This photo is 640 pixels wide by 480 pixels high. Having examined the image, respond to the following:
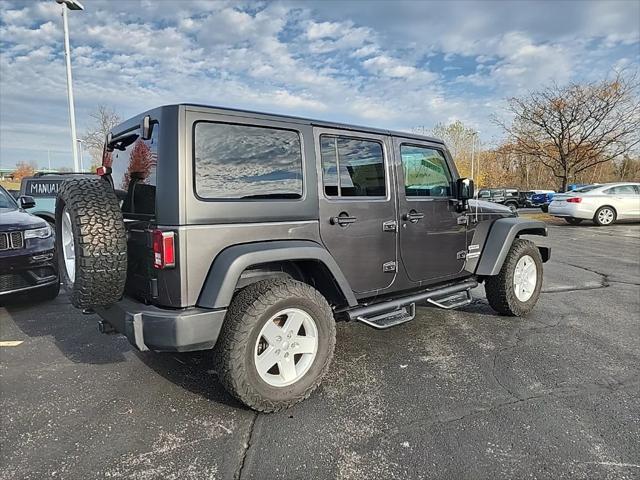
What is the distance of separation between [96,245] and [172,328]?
67 centimetres

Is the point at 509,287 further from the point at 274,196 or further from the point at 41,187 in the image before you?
the point at 41,187

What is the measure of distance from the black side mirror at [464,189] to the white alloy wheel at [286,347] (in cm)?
206

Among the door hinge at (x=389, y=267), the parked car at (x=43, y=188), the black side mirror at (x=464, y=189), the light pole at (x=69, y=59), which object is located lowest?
the door hinge at (x=389, y=267)

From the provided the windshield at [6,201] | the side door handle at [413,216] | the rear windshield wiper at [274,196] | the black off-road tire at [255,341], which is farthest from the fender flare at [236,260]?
the windshield at [6,201]

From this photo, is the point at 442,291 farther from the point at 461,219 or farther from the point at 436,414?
the point at 436,414

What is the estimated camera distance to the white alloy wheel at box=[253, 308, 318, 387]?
2715mm

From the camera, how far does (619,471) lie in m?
2.11

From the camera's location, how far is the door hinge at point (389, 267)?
136 inches

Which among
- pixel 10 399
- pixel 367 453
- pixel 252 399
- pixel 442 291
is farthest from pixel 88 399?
pixel 442 291

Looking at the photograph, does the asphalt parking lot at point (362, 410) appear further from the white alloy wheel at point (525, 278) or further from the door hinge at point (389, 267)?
the door hinge at point (389, 267)

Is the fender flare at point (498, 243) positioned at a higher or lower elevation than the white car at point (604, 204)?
lower

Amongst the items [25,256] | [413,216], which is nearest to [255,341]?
[413,216]

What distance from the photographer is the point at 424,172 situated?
12.9 feet

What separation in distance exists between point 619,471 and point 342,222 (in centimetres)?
211
